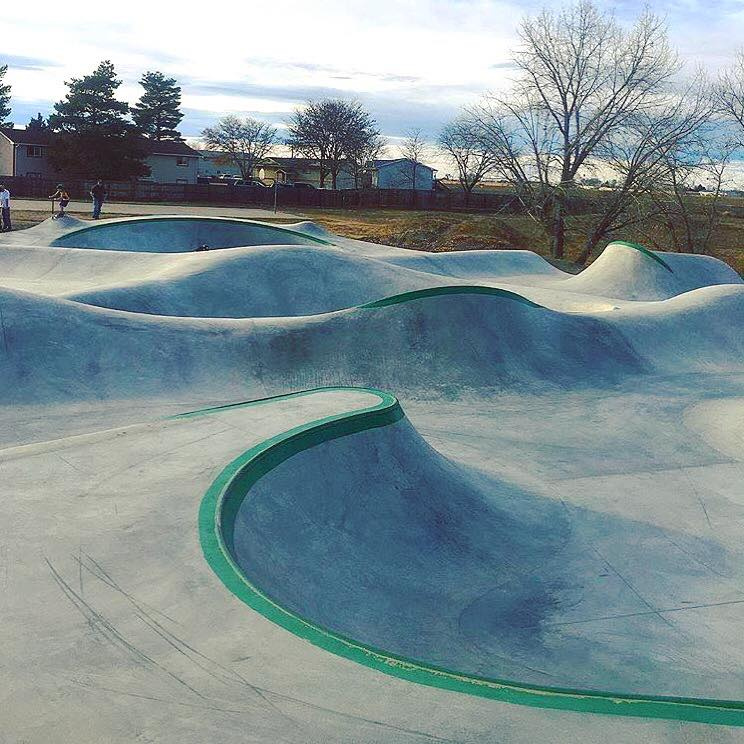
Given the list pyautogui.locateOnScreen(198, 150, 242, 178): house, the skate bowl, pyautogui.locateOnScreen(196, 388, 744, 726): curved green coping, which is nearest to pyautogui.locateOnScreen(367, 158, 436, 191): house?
pyautogui.locateOnScreen(198, 150, 242, 178): house

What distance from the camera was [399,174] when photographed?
3536 inches

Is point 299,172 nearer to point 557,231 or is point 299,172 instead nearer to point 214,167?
point 214,167

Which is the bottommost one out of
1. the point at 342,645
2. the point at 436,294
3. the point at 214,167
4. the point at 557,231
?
the point at 342,645

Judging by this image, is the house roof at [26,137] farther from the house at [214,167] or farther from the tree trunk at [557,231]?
the tree trunk at [557,231]

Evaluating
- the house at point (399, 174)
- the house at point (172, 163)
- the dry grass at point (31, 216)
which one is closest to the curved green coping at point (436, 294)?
the dry grass at point (31, 216)

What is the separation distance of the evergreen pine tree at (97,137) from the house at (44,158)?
1937 mm

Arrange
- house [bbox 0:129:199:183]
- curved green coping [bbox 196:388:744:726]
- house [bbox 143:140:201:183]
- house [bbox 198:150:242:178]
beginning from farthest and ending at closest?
house [bbox 198:150:242:178], house [bbox 143:140:201:183], house [bbox 0:129:199:183], curved green coping [bbox 196:388:744:726]

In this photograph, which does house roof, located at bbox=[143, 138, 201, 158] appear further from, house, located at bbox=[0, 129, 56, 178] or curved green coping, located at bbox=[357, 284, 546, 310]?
curved green coping, located at bbox=[357, 284, 546, 310]

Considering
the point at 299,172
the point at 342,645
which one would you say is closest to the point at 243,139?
the point at 299,172

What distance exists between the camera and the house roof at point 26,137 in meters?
65.8

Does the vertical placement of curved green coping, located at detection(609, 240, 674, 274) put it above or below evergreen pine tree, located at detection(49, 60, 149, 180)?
below

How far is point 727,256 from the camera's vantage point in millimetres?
47844

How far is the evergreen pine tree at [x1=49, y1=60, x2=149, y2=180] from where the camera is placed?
59969 millimetres

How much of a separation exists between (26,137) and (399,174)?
124ft
